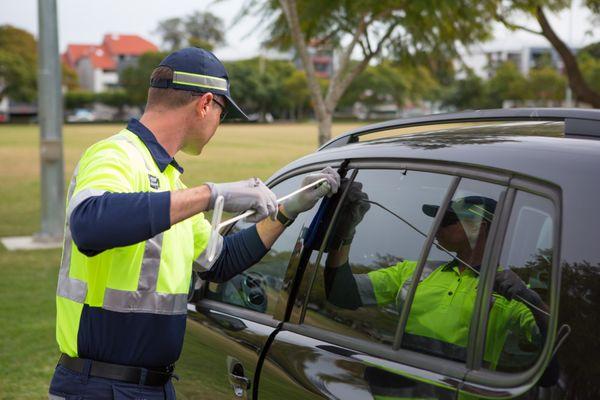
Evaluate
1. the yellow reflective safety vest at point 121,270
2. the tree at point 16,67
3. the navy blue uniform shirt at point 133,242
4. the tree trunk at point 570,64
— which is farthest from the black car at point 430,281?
the tree at point 16,67

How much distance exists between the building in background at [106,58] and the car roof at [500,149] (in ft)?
400

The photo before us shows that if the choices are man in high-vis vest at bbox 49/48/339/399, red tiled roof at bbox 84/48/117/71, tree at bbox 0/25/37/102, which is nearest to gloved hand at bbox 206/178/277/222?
man in high-vis vest at bbox 49/48/339/399

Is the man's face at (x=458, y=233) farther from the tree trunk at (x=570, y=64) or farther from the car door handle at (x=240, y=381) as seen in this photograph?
the tree trunk at (x=570, y=64)

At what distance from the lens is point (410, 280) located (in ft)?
8.10

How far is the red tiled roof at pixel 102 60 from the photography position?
12506cm

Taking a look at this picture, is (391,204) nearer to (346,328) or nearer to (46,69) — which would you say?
(346,328)

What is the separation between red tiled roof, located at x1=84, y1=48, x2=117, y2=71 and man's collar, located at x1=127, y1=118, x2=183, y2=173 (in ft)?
413

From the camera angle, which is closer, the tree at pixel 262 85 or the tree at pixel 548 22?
the tree at pixel 548 22

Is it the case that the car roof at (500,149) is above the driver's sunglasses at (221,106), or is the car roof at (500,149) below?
below

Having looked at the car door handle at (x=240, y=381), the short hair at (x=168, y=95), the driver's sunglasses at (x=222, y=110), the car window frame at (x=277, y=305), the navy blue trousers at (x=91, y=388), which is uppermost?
the short hair at (x=168, y=95)

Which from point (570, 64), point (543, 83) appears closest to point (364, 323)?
point (570, 64)

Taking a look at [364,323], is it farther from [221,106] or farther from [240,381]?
[221,106]

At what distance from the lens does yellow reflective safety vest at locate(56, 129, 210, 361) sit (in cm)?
254

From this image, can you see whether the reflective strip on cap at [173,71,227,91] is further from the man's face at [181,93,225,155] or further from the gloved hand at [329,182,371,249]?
the gloved hand at [329,182,371,249]
